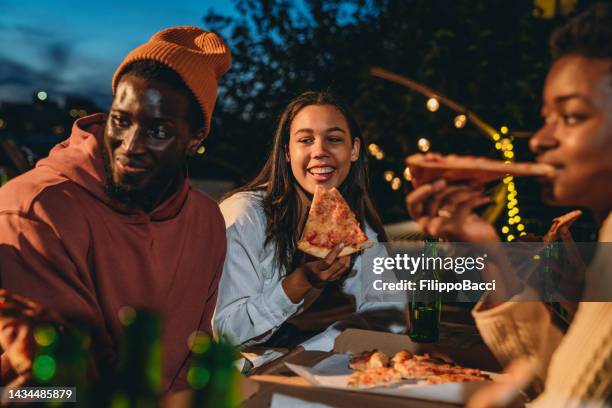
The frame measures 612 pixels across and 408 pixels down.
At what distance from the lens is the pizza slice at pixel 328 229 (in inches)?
118

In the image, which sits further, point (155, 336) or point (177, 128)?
point (177, 128)

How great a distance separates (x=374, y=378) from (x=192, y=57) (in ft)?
4.93

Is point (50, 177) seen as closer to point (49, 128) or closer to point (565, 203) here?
point (565, 203)

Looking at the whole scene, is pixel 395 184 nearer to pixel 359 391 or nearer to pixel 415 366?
pixel 415 366

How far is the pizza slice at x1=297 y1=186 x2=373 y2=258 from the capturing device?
3.01 m

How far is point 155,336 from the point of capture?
2.80 ft

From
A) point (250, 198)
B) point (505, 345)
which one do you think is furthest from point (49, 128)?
point (505, 345)

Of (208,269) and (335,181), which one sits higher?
(335,181)

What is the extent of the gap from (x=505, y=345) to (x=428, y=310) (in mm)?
981

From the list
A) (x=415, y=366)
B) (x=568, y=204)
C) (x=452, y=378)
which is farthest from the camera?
(x=415, y=366)

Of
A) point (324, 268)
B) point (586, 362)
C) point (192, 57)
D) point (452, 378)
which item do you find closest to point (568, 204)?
point (586, 362)

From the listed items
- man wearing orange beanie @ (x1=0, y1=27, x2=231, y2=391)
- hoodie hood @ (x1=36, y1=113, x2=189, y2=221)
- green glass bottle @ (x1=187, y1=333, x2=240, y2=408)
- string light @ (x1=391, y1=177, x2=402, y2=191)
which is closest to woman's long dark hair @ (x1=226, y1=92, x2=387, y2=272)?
man wearing orange beanie @ (x1=0, y1=27, x2=231, y2=391)

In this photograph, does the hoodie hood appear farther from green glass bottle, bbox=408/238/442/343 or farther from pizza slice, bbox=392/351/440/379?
green glass bottle, bbox=408/238/442/343

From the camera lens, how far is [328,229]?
3076 millimetres
